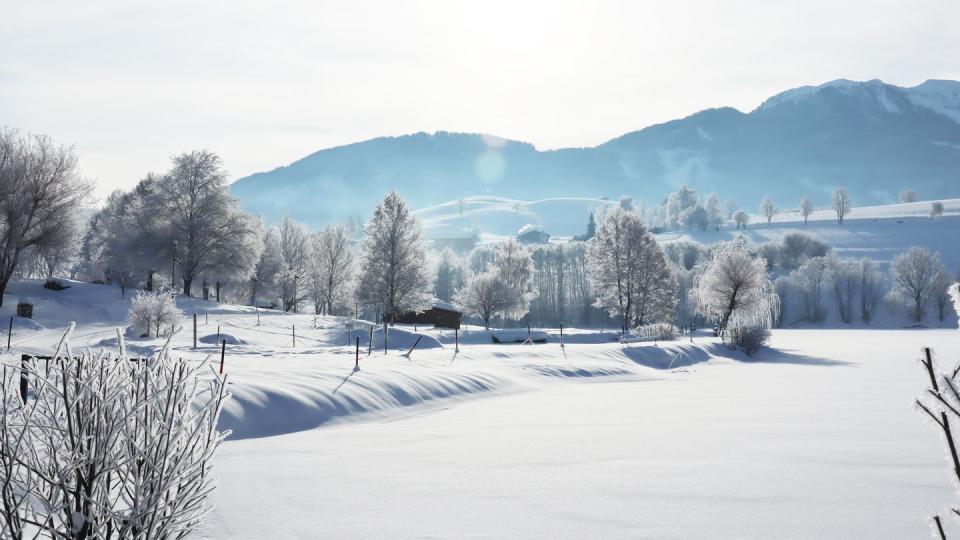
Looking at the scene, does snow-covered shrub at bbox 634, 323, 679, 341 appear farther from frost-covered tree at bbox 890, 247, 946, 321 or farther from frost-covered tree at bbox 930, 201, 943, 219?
frost-covered tree at bbox 930, 201, 943, 219

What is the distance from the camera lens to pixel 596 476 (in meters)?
7.39

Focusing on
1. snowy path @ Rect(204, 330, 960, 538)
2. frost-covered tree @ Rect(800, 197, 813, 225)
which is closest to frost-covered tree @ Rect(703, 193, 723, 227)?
frost-covered tree @ Rect(800, 197, 813, 225)

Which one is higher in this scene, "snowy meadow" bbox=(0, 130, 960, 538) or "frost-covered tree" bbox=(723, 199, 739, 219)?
"frost-covered tree" bbox=(723, 199, 739, 219)

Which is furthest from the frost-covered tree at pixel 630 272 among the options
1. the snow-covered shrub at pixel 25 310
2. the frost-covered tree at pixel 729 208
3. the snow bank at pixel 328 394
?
the frost-covered tree at pixel 729 208

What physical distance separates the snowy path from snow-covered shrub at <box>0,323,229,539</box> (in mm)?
2345

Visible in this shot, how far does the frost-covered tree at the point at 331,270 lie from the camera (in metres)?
65.2

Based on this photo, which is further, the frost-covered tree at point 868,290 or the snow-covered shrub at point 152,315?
the frost-covered tree at point 868,290

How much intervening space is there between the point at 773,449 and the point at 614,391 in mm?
9665

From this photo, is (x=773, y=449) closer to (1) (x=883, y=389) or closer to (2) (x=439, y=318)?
(1) (x=883, y=389)

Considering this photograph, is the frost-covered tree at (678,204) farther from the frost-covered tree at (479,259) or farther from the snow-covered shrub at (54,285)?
the snow-covered shrub at (54,285)

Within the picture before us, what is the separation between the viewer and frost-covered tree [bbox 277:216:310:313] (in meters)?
66.3

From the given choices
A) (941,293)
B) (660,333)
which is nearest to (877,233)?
(941,293)

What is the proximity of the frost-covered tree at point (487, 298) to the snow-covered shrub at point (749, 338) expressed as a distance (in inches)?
1136

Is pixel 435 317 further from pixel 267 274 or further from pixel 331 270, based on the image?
pixel 267 274
